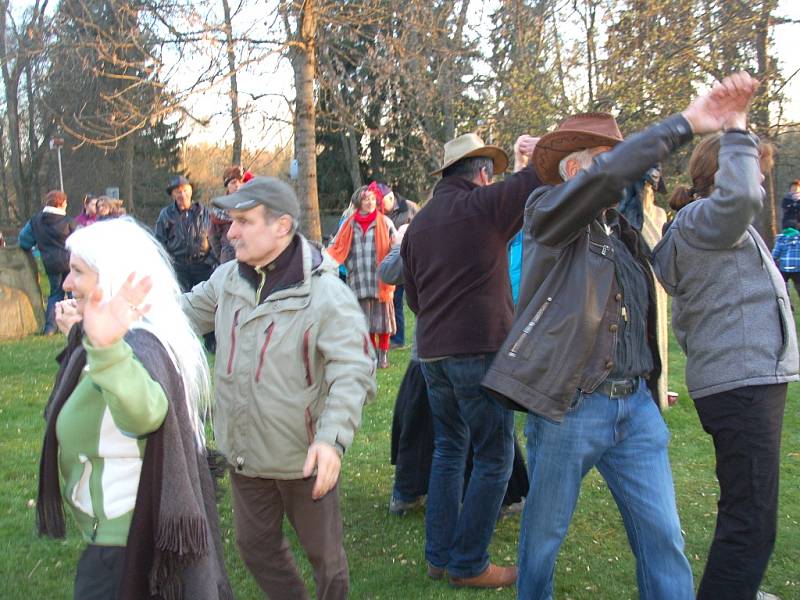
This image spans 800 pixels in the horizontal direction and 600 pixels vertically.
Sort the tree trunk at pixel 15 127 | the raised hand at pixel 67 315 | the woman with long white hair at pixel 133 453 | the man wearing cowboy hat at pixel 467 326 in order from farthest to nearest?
the tree trunk at pixel 15 127 → the man wearing cowboy hat at pixel 467 326 → the raised hand at pixel 67 315 → the woman with long white hair at pixel 133 453

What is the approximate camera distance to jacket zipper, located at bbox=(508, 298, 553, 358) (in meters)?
2.79

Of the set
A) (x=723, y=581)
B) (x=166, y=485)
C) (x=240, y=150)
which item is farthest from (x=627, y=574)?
(x=240, y=150)

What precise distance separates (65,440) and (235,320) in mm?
809

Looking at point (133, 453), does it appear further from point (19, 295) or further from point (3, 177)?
point (3, 177)

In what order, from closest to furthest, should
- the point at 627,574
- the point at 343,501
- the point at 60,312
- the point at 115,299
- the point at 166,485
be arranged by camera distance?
the point at 115,299
the point at 166,485
the point at 60,312
the point at 627,574
the point at 343,501

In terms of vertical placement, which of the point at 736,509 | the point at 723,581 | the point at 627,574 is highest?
the point at 736,509

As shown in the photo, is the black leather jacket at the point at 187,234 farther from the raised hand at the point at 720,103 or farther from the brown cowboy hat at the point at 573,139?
the raised hand at the point at 720,103

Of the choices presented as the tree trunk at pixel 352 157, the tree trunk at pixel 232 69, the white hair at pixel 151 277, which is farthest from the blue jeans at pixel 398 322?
the tree trunk at pixel 352 157

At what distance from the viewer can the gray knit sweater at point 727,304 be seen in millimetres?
2926

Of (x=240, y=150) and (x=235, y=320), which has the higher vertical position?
(x=240, y=150)

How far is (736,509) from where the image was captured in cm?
299

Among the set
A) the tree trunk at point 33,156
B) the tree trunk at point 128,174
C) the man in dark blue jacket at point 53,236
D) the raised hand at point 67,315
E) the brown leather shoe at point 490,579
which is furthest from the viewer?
the tree trunk at point 33,156

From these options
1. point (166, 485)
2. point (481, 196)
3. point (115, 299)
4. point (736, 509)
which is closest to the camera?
point (115, 299)

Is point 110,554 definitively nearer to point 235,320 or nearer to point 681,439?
point 235,320
